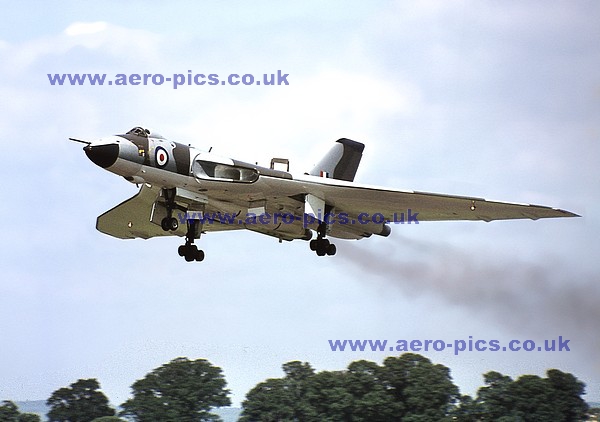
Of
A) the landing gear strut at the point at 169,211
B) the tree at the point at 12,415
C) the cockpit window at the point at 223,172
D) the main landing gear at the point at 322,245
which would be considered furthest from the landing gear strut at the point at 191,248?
the tree at the point at 12,415

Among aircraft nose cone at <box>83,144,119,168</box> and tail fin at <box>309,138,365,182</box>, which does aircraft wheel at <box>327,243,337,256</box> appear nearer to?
tail fin at <box>309,138,365,182</box>

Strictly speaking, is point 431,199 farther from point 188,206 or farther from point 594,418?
point 594,418

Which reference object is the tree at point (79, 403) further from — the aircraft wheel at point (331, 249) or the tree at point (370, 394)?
the aircraft wheel at point (331, 249)

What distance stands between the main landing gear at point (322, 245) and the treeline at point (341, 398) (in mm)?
22482

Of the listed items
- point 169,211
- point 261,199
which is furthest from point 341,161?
point 169,211

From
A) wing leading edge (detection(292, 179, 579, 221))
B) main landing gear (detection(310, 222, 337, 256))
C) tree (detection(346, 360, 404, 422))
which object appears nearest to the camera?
wing leading edge (detection(292, 179, 579, 221))

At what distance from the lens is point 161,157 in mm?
35875

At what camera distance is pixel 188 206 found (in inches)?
1519

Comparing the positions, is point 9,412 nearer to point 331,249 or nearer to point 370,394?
point 370,394

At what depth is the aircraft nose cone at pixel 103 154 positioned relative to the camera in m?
34.5

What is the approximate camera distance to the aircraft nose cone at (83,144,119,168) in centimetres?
3450

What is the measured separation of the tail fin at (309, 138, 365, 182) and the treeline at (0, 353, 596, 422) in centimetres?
2104

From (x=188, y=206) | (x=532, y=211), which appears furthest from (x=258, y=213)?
(x=532, y=211)

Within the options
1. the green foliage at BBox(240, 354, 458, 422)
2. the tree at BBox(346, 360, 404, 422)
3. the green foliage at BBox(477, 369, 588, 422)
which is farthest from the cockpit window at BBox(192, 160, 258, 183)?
the tree at BBox(346, 360, 404, 422)
